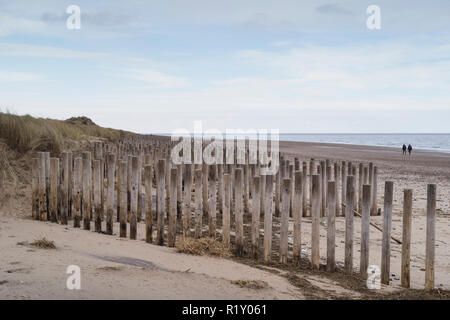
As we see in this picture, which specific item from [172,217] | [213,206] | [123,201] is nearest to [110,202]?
[123,201]

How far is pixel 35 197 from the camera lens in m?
7.00

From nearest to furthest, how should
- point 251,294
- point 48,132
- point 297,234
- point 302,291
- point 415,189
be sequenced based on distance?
point 251,294, point 302,291, point 297,234, point 48,132, point 415,189

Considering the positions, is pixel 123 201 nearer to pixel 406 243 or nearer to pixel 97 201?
pixel 97 201

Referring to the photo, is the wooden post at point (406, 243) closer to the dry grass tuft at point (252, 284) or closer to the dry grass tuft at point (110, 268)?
the dry grass tuft at point (252, 284)

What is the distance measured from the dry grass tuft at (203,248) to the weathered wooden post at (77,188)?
209cm

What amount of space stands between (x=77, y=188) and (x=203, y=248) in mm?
2684

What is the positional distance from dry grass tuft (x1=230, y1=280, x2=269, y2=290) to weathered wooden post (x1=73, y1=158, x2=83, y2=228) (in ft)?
11.6

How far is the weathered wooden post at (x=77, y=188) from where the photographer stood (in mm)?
6779

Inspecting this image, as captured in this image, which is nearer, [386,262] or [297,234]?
[386,262]

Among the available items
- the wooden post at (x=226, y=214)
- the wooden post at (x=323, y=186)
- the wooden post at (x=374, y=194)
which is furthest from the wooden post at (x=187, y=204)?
the wooden post at (x=374, y=194)

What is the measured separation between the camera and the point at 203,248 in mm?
5684
